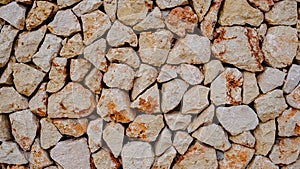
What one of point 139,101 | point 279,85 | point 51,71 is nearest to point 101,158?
point 139,101

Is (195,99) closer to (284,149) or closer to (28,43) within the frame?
(284,149)

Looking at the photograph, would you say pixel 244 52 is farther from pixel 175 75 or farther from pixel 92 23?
pixel 92 23

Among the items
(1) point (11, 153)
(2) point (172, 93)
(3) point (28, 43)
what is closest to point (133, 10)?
(2) point (172, 93)

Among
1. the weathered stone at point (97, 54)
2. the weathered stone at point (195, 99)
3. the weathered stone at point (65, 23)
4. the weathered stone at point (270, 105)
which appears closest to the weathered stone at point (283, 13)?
the weathered stone at point (270, 105)

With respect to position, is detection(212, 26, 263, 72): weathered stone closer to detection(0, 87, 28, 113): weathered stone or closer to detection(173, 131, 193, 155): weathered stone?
detection(173, 131, 193, 155): weathered stone

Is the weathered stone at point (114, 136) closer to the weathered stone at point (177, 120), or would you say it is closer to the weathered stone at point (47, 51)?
the weathered stone at point (177, 120)

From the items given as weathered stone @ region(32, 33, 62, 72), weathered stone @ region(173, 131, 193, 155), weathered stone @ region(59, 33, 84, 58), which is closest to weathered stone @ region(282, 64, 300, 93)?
weathered stone @ region(173, 131, 193, 155)

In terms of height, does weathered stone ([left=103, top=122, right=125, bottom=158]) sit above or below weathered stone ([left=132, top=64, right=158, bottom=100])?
below
